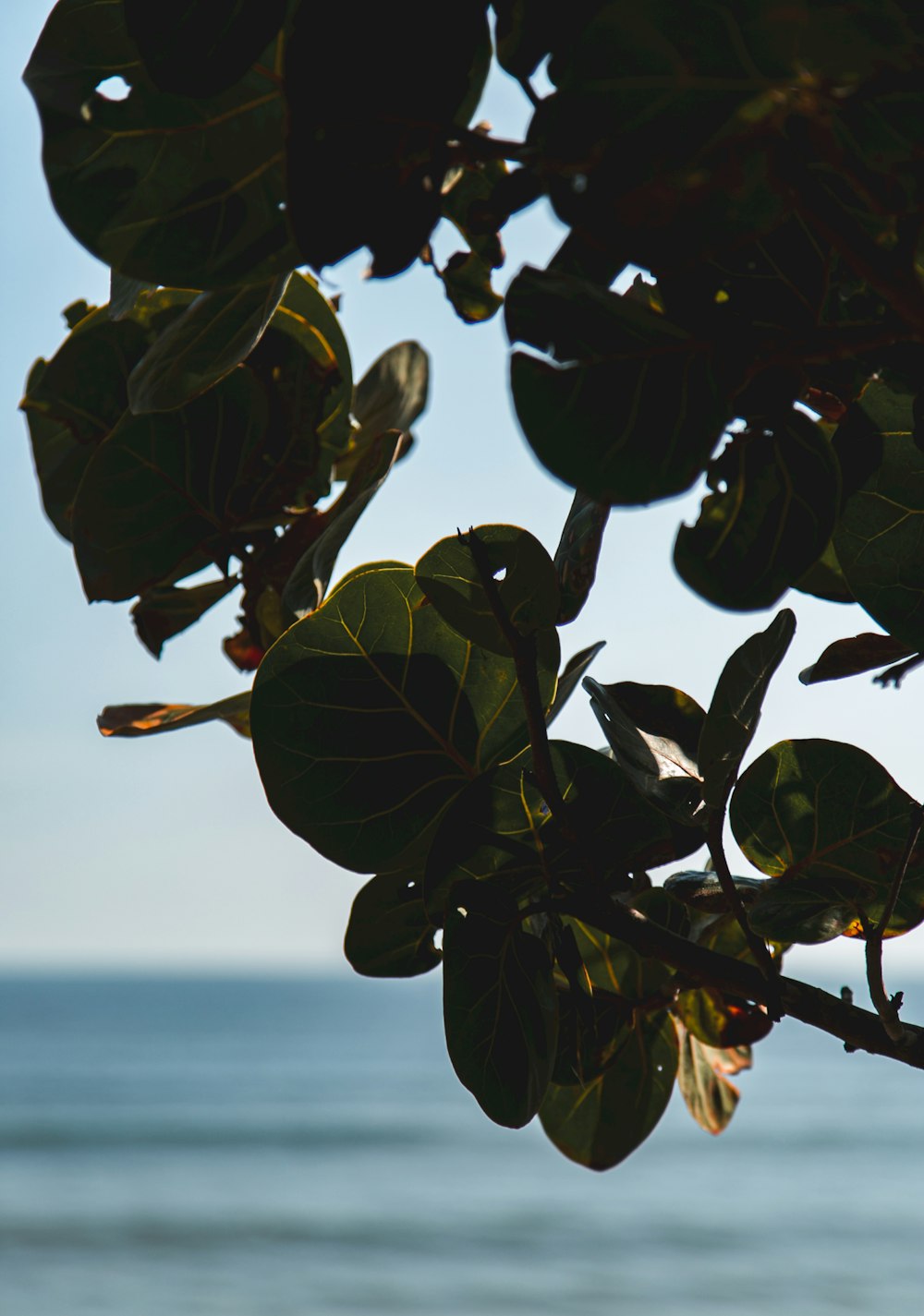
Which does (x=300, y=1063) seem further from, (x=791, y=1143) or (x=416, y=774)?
(x=416, y=774)

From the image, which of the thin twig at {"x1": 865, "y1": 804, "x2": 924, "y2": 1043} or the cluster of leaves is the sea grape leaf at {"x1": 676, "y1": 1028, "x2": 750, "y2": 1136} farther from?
the thin twig at {"x1": 865, "y1": 804, "x2": 924, "y2": 1043}

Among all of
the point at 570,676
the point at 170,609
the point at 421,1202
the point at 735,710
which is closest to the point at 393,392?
the point at 170,609

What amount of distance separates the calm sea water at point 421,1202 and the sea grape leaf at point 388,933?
1162cm

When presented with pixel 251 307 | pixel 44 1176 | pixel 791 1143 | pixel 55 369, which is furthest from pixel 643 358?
pixel 791 1143

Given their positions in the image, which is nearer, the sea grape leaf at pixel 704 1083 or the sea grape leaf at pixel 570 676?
the sea grape leaf at pixel 570 676

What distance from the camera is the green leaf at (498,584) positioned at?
1.60ft

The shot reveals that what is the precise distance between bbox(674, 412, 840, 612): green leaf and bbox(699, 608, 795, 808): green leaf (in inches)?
3.9

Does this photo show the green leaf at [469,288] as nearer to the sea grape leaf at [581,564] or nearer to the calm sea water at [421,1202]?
the sea grape leaf at [581,564]

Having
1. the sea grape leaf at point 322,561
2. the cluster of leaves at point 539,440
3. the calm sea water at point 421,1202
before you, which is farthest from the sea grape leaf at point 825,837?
the calm sea water at point 421,1202

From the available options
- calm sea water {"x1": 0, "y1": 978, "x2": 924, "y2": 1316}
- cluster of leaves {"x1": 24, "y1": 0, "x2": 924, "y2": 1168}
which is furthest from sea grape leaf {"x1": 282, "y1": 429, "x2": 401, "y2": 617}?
calm sea water {"x1": 0, "y1": 978, "x2": 924, "y2": 1316}

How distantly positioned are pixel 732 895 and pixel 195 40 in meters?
0.37

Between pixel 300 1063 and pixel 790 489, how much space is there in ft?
88.6

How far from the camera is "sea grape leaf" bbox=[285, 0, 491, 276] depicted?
0.35 meters

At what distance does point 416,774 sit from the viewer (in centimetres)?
54
